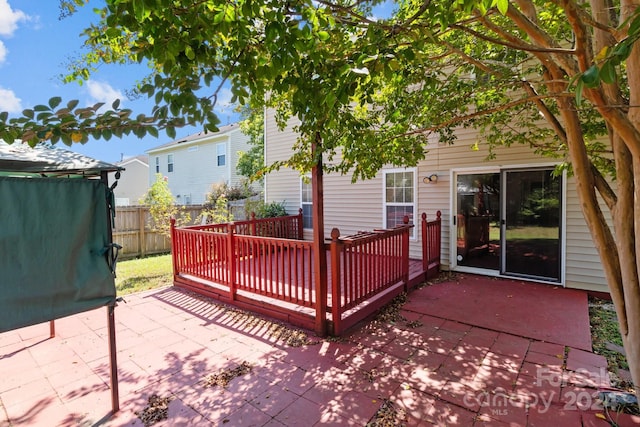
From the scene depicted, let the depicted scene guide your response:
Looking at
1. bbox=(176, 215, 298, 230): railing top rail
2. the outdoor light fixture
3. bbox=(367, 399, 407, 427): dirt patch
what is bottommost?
bbox=(367, 399, 407, 427): dirt patch

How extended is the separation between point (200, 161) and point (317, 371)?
15.7 meters

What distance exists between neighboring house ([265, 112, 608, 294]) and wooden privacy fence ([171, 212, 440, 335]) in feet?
2.34

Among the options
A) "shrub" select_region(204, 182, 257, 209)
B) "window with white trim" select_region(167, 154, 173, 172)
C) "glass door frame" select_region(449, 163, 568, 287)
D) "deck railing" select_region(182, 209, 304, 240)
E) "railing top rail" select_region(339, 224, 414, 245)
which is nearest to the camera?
"railing top rail" select_region(339, 224, 414, 245)

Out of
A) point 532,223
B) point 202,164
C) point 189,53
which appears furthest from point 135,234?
point 532,223

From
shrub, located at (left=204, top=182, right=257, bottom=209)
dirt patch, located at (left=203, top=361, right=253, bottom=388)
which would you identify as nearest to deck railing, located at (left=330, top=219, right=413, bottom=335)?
dirt patch, located at (left=203, top=361, right=253, bottom=388)

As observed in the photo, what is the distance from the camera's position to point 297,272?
4.06 m

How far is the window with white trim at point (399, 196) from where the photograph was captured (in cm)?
700

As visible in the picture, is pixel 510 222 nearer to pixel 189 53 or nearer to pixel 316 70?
pixel 316 70

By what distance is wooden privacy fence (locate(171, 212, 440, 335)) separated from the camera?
383 cm

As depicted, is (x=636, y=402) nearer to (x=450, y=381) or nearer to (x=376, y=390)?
(x=450, y=381)

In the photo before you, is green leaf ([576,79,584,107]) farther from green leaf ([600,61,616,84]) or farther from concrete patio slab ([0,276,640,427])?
concrete patio slab ([0,276,640,427])

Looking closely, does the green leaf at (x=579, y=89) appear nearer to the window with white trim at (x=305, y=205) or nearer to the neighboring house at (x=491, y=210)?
the neighboring house at (x=491, y=210)

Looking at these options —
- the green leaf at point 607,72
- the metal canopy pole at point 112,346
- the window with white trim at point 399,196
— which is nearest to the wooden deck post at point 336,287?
the metal canopy pole at point 112,346

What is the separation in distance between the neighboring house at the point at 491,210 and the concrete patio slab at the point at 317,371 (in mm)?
1136
